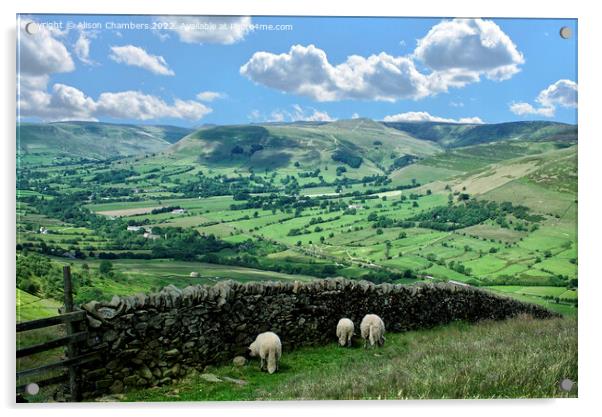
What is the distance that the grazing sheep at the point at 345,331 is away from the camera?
959 cm

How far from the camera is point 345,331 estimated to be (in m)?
9.58

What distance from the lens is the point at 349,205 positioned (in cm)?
1045

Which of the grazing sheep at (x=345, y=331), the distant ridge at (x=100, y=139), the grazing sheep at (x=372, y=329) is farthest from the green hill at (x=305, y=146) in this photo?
the grazing sheep at (x=345, y=331)

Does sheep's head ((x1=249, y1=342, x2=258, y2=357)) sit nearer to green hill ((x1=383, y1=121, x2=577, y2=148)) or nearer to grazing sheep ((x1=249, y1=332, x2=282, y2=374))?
grazing sheep ((x1=249, y1=332, x2=282, y2=374))

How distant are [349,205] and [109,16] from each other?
202 inches

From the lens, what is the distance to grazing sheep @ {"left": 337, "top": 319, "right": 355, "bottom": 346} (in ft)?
31.4

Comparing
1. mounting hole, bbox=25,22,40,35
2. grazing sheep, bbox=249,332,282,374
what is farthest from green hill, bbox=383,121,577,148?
mounting hole, bbox=25,22,40,35

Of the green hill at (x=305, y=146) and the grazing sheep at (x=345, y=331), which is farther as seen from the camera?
the green hill at (x=305, y=146)

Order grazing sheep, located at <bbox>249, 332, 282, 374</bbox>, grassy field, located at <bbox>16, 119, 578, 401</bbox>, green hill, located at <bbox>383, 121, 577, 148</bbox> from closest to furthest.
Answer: grazing sheep, located at <bbox>249, 332, 282, 374</bbox> → grassy field, located at <bbox>16, 119, 578, 401</bbox> → green hill, located at <bbox>383, 121, 577, 148</bbox>

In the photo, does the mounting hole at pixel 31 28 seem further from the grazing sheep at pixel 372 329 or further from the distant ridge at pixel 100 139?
the grazing sheep at pixel 372 329

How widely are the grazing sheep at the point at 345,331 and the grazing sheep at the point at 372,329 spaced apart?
21 cm

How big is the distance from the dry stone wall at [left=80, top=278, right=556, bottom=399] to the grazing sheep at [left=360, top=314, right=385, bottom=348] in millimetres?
398

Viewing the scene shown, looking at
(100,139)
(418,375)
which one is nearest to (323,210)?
(418,375)

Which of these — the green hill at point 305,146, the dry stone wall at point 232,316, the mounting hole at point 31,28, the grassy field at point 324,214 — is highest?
the mounting hole at point 31,28
